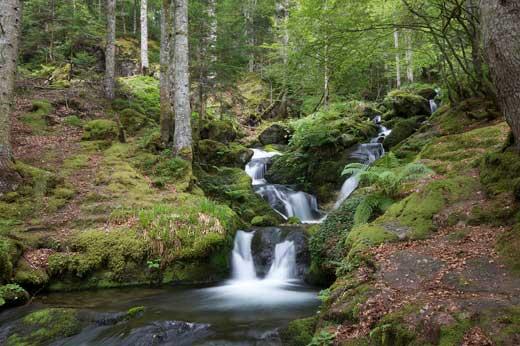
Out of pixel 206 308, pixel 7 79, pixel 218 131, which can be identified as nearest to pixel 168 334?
pixel 206 308

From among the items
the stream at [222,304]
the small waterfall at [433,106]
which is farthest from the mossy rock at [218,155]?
the small waterfall at [433,106]

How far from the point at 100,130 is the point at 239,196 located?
5.49m

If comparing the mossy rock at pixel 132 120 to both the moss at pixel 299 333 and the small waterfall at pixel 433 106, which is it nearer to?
the moss at pixel 299 333

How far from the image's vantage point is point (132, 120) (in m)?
15.5

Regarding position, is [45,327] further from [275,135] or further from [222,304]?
[275,135]

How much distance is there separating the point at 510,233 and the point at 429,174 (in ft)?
8.66

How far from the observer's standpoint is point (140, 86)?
18.6 m

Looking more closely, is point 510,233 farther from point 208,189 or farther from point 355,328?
point 208,189

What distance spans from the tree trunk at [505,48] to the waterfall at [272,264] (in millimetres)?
5895

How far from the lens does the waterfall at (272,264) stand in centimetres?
898

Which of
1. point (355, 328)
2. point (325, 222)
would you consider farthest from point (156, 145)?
point (355, 328)

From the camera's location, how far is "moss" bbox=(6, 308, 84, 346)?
5.18 meters

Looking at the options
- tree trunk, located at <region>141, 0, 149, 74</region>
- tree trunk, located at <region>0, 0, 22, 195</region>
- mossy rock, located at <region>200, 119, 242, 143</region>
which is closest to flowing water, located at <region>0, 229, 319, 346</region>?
tree trunk, located at <region>0, 0, 22, 195</region>

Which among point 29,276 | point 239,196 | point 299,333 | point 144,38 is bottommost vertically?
point 299,333
